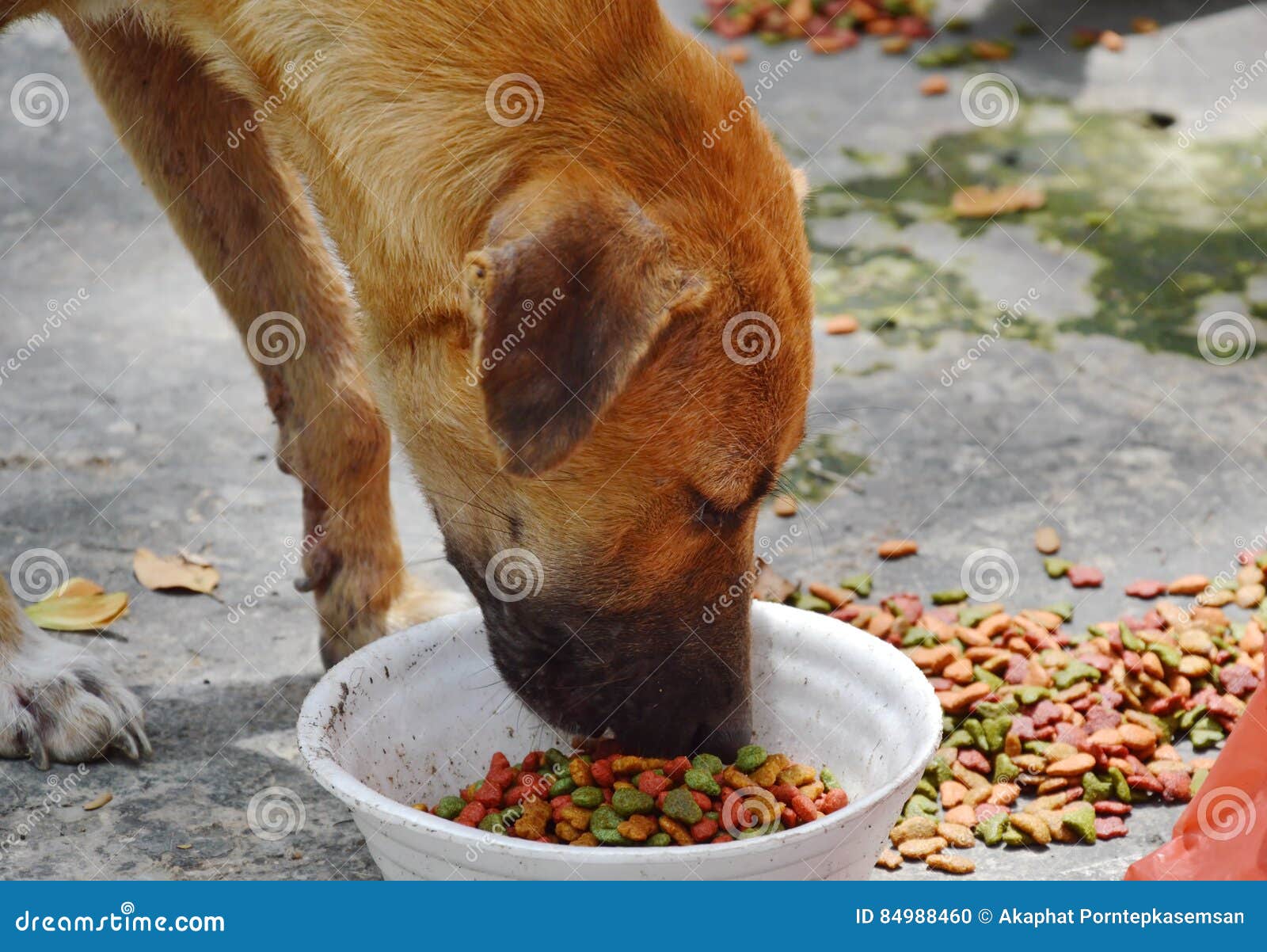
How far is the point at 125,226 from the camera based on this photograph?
7102 mm

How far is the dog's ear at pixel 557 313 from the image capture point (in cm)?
257

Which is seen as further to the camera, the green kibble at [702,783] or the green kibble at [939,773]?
the green kibble at [939,773]

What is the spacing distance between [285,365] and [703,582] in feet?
5.12

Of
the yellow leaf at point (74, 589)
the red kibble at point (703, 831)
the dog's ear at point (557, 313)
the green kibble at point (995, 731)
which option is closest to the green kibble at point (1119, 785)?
the green kibble at point (995, 731)

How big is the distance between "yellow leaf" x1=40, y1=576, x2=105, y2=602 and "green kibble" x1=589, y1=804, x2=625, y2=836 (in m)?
2.09

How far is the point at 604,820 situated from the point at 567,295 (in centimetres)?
111

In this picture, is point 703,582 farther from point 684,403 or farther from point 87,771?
point 87,771

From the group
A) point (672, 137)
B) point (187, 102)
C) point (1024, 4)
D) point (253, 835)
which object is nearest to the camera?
point (672, 137)

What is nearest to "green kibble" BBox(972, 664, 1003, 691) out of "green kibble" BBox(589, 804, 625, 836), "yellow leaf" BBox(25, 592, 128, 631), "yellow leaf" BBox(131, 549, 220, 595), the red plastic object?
the red plastic object

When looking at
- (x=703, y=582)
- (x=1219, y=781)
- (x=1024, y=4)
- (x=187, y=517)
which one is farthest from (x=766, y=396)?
(x=1024, y=4)

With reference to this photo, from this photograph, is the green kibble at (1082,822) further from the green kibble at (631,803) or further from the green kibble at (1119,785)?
the green kibble at (631,803)

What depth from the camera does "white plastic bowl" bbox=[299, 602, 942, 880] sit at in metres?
2.65

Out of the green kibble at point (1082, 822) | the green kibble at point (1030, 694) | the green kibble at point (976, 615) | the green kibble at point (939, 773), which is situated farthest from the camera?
the green kibble at point (976, 615)

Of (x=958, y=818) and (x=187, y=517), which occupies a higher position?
(x=187, y=517)
